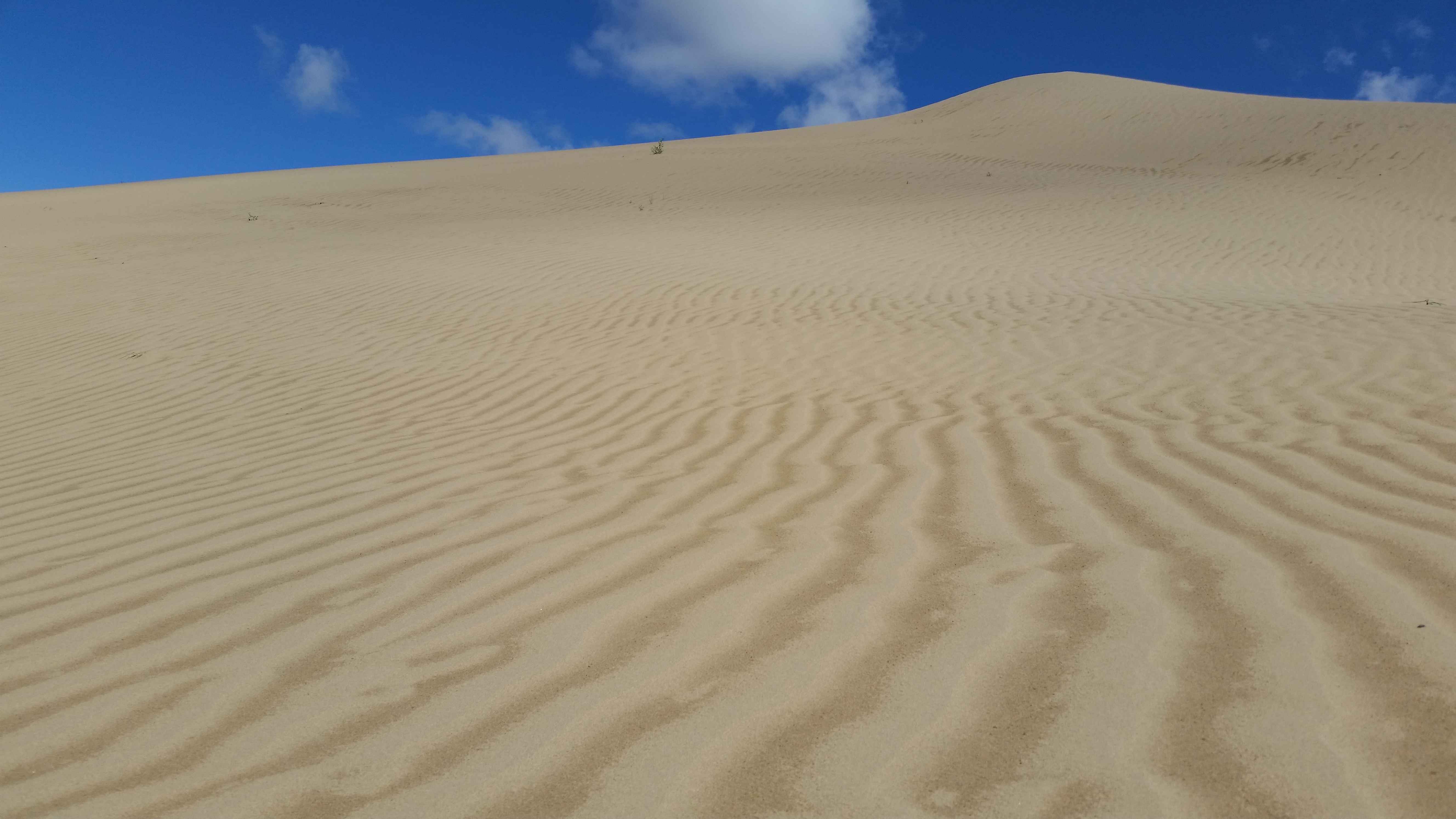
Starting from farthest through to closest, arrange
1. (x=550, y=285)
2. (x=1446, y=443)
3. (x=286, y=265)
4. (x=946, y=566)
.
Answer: (x=286, y=265) → (x=550, y=285) → (x=1446, y=443) → (x=946, y=566)

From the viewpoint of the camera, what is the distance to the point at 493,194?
20.2 meters

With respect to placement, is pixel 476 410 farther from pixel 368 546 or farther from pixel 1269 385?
Result: pixel 1269 385

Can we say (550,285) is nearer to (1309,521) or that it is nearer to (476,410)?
Result: (476,410)

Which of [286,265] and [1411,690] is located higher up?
[286,265]

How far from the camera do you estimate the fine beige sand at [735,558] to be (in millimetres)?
1584

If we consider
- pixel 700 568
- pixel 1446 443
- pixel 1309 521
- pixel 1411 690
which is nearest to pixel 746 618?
pixel 700 568

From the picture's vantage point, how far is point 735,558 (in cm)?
260

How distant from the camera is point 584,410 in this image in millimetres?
5234

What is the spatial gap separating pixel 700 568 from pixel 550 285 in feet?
26.1

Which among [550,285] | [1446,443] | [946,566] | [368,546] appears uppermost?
[550,285]

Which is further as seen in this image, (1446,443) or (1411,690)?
(1446,443)

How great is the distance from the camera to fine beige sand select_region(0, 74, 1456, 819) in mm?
1584

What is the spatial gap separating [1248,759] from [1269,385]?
3972 mm

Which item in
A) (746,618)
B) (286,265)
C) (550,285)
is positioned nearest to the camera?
(746,618)
